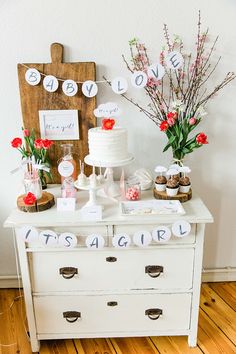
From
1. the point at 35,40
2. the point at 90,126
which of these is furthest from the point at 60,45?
the point at 90,126

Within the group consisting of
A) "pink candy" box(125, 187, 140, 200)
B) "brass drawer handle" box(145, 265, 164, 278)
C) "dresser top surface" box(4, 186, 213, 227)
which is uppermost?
"pink candy" box(125, 187, 140, 200)

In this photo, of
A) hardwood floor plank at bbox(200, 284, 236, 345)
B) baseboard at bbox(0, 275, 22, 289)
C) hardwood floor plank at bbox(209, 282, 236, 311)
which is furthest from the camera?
baseboard at bbox(0, 275, 22, 289)

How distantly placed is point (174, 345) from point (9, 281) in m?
1.01

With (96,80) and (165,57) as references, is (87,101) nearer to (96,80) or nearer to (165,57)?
(96,80)

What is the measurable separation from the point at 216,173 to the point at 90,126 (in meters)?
0.72

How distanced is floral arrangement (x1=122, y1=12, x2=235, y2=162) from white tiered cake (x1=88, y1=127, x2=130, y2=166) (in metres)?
0.20

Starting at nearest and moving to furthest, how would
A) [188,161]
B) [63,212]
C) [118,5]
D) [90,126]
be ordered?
[63,212] < [118,5] < [90,126] < [188,161]

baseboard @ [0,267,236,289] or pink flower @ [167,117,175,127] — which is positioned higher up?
pink flower @ [167,117,175,127]

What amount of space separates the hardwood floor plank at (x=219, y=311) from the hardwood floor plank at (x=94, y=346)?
0.57 m

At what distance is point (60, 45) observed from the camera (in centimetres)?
164

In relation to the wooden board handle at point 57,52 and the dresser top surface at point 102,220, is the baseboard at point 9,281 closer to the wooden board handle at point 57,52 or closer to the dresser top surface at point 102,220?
the dresser top surface at point 102,220

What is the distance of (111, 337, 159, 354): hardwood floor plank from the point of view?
1.67 meters

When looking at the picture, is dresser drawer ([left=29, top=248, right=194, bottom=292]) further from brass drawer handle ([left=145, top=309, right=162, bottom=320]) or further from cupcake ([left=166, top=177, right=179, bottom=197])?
cupcake ([left=166, top=177, right=179, bottom=197])

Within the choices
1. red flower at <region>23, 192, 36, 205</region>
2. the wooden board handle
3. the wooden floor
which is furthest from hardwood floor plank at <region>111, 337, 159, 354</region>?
the wooden board handle
